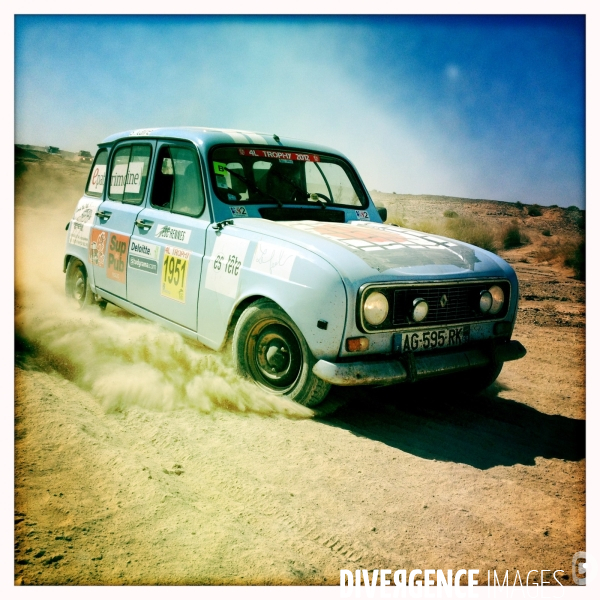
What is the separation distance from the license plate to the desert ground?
504mm

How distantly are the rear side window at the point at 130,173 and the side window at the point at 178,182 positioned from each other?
21cm

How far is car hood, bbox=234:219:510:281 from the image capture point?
114 inches

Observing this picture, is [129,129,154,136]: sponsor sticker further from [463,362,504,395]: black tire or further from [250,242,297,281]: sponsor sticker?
[463,362,504,395]: black tire

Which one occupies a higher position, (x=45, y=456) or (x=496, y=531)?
(x=45, y=456)

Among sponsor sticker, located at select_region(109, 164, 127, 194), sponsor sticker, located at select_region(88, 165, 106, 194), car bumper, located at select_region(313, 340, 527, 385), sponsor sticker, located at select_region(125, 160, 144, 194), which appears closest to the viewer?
car bumper, located at select_region(313, 340, 527, 385)

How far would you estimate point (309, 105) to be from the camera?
402 cm

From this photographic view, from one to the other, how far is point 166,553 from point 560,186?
10.6ft

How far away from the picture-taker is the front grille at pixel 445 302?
298 cm

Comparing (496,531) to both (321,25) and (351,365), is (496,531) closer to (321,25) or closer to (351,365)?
(351,365)

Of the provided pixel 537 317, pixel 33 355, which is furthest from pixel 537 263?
pixel 33 355

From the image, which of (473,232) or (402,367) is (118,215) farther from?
(473,232)

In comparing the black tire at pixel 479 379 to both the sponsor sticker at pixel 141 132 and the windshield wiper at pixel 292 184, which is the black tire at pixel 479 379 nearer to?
the windshield wiper at pixel 292 184

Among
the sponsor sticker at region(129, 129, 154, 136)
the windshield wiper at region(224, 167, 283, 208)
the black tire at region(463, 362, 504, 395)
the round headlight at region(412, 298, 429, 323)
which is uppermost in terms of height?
the sponsor sticker at region(129, 129, 154, 136)

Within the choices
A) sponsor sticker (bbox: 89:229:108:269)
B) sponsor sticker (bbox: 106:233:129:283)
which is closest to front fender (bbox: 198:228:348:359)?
sponsor sticker (bbox: 106:233:129:283)
